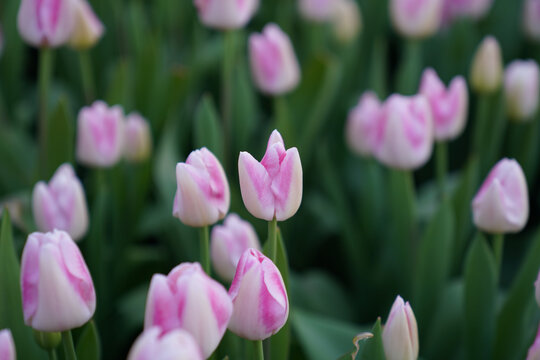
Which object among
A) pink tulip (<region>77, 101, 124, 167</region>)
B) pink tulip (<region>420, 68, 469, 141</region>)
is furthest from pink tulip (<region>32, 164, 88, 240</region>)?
pink tulip (<region>420, 68, 469, 141</region>)

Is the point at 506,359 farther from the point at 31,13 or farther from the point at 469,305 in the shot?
the point at 31,13

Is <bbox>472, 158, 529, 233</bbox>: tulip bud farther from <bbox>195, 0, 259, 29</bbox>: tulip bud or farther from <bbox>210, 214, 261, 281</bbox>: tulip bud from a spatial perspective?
<bbox>195, 0, 259, 29</bbox>: tulip bud

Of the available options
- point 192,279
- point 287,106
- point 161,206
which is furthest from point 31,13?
point 192,279

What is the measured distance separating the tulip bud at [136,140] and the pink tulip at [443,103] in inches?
20.0

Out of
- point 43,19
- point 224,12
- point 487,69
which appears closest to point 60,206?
point 43,19

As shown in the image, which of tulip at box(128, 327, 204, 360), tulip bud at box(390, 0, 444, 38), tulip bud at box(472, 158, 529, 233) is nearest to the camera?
tulip at box(128, 327, 204, 360)

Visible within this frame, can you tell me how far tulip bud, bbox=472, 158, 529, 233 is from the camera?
90cm

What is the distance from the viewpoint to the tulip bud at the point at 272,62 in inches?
53.2

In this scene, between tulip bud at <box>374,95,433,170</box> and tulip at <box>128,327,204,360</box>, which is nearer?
tulip at <box>128,327,204,360</box>

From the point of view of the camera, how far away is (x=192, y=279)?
0.58 metres

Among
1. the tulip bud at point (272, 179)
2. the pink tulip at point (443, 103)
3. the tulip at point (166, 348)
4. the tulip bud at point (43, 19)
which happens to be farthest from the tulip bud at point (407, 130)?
the tulip at point (166, 348)

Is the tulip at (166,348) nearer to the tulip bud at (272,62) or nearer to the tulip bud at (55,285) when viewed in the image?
the tulip bud at (55,285)

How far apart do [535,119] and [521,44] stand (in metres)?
0.49

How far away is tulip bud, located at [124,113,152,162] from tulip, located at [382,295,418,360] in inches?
27.6
